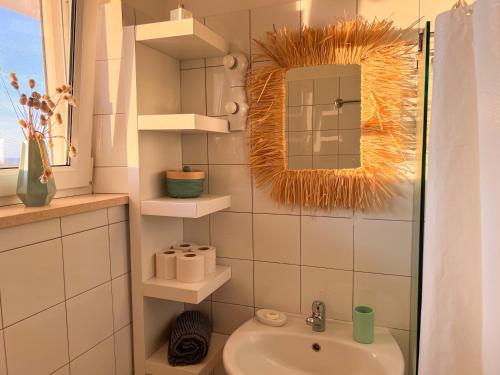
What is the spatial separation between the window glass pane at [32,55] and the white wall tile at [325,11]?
0.85 meters

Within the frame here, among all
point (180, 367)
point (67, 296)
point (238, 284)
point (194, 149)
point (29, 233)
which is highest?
point (194, 149)

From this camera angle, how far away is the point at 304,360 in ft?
4.50

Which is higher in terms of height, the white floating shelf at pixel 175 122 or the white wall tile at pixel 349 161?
the white floating shelf at pixel 175 122

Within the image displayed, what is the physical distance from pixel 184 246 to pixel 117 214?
1.14 ft

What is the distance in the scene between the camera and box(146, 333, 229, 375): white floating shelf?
1377mm

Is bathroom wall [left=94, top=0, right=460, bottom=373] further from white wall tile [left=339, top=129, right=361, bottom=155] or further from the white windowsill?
white wall tile [left=339, top=129, right=361, bottom=155]

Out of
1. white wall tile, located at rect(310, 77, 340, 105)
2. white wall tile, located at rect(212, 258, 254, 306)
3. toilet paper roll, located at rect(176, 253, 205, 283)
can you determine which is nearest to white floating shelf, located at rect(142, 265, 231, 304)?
toilet paper roll, located at rect(176, 253, 205, 283)

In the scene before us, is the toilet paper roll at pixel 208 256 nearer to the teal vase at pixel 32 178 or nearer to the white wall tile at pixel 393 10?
the teal vase at pixel 32 178

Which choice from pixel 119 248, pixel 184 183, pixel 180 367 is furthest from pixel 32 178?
pixel 180 367

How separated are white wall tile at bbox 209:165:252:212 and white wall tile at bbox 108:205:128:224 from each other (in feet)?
1.23

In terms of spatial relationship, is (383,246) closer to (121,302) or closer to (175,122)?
(175,122)

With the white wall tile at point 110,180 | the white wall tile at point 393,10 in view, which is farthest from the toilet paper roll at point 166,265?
the white wall tile at point 393,10

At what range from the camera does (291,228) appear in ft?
4.90

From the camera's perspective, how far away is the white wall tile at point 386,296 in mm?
1368
